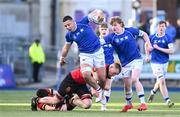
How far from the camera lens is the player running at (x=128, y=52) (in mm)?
21781

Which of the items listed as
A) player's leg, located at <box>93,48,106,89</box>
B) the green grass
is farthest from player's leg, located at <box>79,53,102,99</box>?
the green grass

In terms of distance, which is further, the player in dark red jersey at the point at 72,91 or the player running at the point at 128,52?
the player running at the point at 128,52

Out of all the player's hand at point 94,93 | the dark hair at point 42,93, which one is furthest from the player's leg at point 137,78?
the dark hair at point 42,93

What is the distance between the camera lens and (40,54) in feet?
131

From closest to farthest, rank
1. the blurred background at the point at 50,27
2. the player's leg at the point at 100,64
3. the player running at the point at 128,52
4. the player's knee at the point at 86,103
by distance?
A: the player's knee at the point at 86,103 → the player's leg at the point at 100,64 → the player running at the point at 128,52 → the blurred background at the point at 50,27


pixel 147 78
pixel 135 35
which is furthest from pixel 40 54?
pixel 135 35

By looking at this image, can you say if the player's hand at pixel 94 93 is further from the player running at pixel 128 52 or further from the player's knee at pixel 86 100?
the player running at pixel 128 52

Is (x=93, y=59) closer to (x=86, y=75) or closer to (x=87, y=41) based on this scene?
(x=87, y=41)

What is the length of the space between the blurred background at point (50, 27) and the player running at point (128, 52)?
14849 mm

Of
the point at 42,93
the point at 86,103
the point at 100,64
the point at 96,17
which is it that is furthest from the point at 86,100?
the point at 96,17

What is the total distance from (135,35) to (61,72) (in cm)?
1707

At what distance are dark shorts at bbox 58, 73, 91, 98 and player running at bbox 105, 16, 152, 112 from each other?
3.67 ft

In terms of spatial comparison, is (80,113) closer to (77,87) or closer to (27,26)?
(77,87)

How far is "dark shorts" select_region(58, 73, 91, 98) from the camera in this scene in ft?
69.6
